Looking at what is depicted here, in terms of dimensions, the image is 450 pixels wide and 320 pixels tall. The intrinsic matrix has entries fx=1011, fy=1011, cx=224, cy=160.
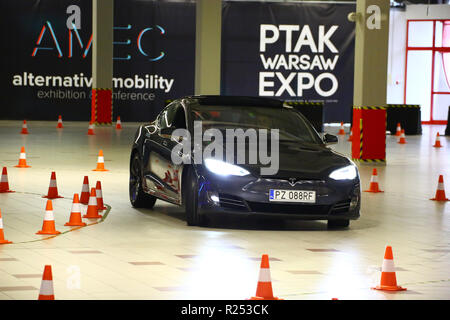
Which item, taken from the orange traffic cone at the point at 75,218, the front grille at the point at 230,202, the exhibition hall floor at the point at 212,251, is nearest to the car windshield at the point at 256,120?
the exhibition hall floor at the point at 212,251

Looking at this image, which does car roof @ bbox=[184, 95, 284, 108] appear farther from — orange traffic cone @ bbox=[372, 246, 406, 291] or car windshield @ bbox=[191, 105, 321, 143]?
orange traffic cone @ bbox=[372, 246, 406, 291]

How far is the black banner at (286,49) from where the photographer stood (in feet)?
132

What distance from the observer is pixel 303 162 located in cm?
1152

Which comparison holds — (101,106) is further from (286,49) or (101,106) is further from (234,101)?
(234,101)

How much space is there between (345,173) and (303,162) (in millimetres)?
512

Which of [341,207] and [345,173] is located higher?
[345,173]

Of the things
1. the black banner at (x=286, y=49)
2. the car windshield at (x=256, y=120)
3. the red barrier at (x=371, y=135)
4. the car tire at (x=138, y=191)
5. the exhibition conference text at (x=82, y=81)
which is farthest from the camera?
the black banner at (x=286, y=49)

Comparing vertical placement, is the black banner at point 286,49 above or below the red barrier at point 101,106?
above

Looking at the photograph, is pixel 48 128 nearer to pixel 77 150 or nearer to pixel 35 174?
pixel 77 150

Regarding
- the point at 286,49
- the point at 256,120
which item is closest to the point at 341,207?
the point at 256,120

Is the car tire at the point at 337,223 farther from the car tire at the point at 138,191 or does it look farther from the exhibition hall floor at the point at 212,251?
the car tire at the point at 138,191

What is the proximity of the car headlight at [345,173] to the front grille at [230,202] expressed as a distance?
110 centimetres
